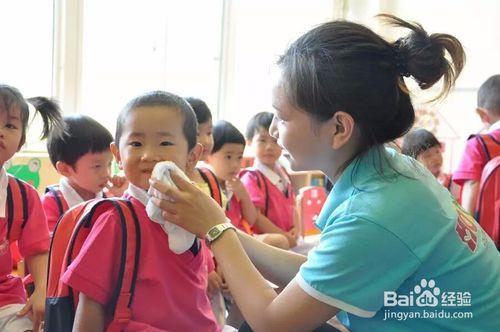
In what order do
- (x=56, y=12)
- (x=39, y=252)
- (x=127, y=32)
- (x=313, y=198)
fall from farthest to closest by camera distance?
(x=313, y=198)
(x=127, y=32)
(x=56, y=12)
(x=39, y=252)

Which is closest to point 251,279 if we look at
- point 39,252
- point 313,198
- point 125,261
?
point 125,261

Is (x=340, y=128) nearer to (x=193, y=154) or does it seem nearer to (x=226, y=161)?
(x=193, y=154)

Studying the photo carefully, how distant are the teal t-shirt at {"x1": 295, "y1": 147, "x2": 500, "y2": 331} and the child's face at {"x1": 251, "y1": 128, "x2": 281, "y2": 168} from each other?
4.72 ft

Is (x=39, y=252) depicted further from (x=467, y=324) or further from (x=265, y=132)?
(x=265, y=132)

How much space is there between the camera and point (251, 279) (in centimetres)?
91

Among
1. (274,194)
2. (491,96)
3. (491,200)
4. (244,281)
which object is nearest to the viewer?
(244,281)

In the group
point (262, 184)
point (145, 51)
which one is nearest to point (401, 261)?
point (262, 184)

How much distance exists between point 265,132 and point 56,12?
1.08m

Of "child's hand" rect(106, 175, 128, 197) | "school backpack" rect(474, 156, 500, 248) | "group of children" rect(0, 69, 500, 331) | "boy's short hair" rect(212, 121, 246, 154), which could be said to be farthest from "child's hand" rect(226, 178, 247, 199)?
"school backpack" rect(474, 156, 500, 248)

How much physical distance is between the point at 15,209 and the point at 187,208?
23.3 inches

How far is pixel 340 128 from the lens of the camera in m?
0.91

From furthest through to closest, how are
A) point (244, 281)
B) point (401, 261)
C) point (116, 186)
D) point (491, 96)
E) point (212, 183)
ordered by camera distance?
point (491, 96), point (212, 183), point (116, 186), point (244, 281), point (401, 261)

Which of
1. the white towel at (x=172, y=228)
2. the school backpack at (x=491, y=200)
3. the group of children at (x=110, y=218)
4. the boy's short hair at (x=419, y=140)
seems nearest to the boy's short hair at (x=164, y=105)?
the group of children at (x=110, y=218)

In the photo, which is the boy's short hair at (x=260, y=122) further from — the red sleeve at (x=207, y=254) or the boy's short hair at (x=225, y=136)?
the red sleeve at (x=207, y=254)
